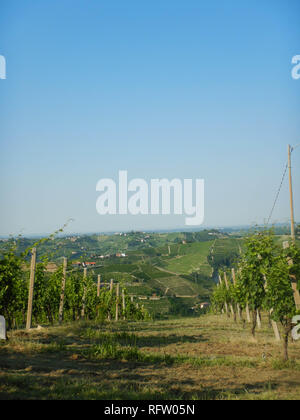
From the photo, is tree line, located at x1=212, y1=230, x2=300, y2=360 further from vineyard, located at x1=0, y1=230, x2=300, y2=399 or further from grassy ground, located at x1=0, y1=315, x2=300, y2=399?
grassy ground, located at x1=0, y1=315, x2=300, y2=399

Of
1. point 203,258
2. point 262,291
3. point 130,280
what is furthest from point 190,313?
point 262,291

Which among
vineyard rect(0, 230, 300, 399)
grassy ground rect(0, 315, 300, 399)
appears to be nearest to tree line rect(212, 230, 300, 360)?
vineyard rect(0, 230, 300, 399)

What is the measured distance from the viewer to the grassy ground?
14.5ft

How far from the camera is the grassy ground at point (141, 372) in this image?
4.43 meters

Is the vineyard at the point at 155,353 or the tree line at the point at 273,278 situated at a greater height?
the tree line at the point at 273,278

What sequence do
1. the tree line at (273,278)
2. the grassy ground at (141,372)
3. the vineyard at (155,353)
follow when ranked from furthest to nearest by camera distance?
the tree line at (273,278) → the vineyard at (155,353) → the grassy ground at (141,372)

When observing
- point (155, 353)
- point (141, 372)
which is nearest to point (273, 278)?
point (155, 353)

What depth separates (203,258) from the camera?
271 feet

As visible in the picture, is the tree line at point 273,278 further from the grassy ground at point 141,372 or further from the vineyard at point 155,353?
the grassy ground at point 141,372

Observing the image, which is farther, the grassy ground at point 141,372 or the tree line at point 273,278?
the tree line at point 273,278

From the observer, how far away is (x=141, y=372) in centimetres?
593

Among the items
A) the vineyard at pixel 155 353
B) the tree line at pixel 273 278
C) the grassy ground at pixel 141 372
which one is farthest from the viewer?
the tree line at pixel 273 278

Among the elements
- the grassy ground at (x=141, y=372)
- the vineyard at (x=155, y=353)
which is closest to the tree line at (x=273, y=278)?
the vineyard at (x=155, y=353)

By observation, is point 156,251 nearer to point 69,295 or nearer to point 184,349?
point 69,295
